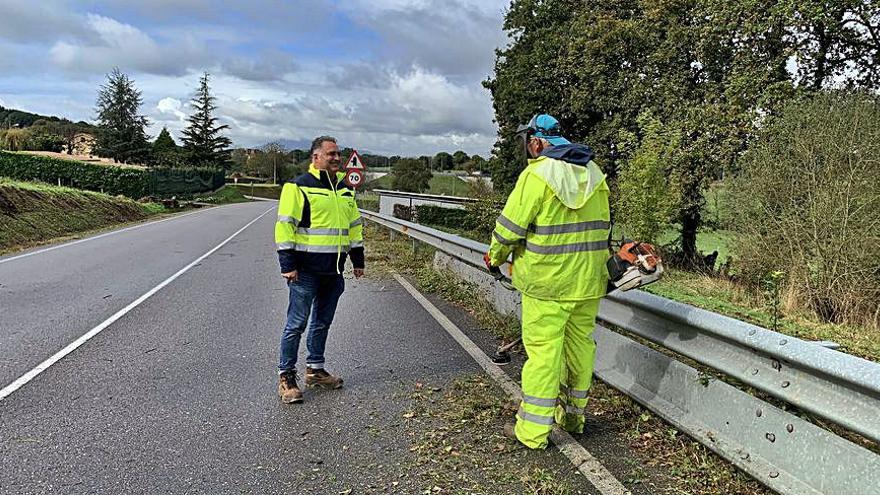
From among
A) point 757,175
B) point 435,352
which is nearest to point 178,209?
point 757,175

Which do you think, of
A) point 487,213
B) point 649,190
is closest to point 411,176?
point 487,213

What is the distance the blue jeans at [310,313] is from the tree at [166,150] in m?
80.8

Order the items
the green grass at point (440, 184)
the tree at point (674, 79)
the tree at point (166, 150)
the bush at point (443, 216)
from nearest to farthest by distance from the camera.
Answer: the tree at point (674, 79), the bush at point (443, 216), the green grass at point (440, 184), the tree at point (166, 150)

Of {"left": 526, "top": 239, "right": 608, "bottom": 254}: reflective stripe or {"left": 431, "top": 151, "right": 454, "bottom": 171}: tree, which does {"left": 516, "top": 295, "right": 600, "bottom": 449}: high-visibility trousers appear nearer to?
{"left": 526, "top": 239, "right": 608, "bottom": 254}: reflective stripe

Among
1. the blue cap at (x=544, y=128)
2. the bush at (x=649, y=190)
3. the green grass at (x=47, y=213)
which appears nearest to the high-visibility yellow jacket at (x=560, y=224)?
the blue cap at (x=544, y=128)

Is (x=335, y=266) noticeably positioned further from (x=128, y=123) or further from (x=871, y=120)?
(x=128, y=123)

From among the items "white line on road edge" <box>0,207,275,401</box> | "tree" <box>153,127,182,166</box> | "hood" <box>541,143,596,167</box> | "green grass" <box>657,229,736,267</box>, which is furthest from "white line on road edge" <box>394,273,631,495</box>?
"tree" <box>153,127,182,166</box>

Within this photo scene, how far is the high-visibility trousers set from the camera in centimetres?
372

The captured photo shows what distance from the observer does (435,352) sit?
596 cm

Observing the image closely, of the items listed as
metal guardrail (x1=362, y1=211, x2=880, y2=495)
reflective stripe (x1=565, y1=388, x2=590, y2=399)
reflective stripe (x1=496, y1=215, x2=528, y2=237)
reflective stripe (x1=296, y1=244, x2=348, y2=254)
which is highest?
reflective stripe (x1=496, y1=215, x2=528, y2=237)

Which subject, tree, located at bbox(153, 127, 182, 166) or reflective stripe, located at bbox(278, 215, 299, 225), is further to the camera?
tree, located at bbox(153, 127, 182, 166)

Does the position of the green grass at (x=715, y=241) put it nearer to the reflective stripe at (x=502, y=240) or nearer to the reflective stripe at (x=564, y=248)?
the reflective stripe at (x=564, y=248)

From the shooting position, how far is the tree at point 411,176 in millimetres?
65312

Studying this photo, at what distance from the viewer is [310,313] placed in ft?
16.5
